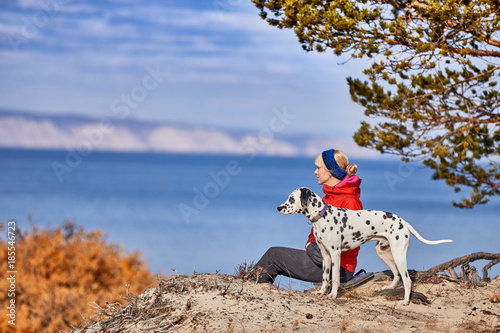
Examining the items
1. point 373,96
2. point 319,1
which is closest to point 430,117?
point 373,96

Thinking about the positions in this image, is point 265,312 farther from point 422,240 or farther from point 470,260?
point 470,260

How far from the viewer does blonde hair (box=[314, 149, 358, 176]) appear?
6.75 meters

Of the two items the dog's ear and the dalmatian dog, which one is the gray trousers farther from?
the dog's ear

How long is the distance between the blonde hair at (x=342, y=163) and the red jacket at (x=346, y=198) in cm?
11

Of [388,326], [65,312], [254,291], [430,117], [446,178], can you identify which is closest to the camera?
[388,326]

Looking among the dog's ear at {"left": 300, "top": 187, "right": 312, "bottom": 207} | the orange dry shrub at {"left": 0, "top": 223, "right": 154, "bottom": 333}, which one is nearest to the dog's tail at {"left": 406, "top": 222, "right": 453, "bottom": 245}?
the dog's ear at {"left": 300, "top": 187, "right": 312, "bottom": 207}

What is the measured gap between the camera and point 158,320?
18.6 ft

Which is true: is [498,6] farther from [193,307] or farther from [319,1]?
[193,307]

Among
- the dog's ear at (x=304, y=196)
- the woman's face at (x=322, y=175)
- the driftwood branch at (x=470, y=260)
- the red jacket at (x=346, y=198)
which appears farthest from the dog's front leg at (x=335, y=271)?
the driftwood branch at (x=470, y=260)

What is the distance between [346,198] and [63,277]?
5280 millimetres

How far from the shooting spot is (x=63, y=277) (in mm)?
8875

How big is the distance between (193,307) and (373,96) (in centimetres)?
691

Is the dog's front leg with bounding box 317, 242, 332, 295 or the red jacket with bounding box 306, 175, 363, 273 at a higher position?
the red jacket with bounding box 306, 175, 363, 273

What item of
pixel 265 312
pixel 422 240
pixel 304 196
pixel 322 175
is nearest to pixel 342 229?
pixel 304 196
